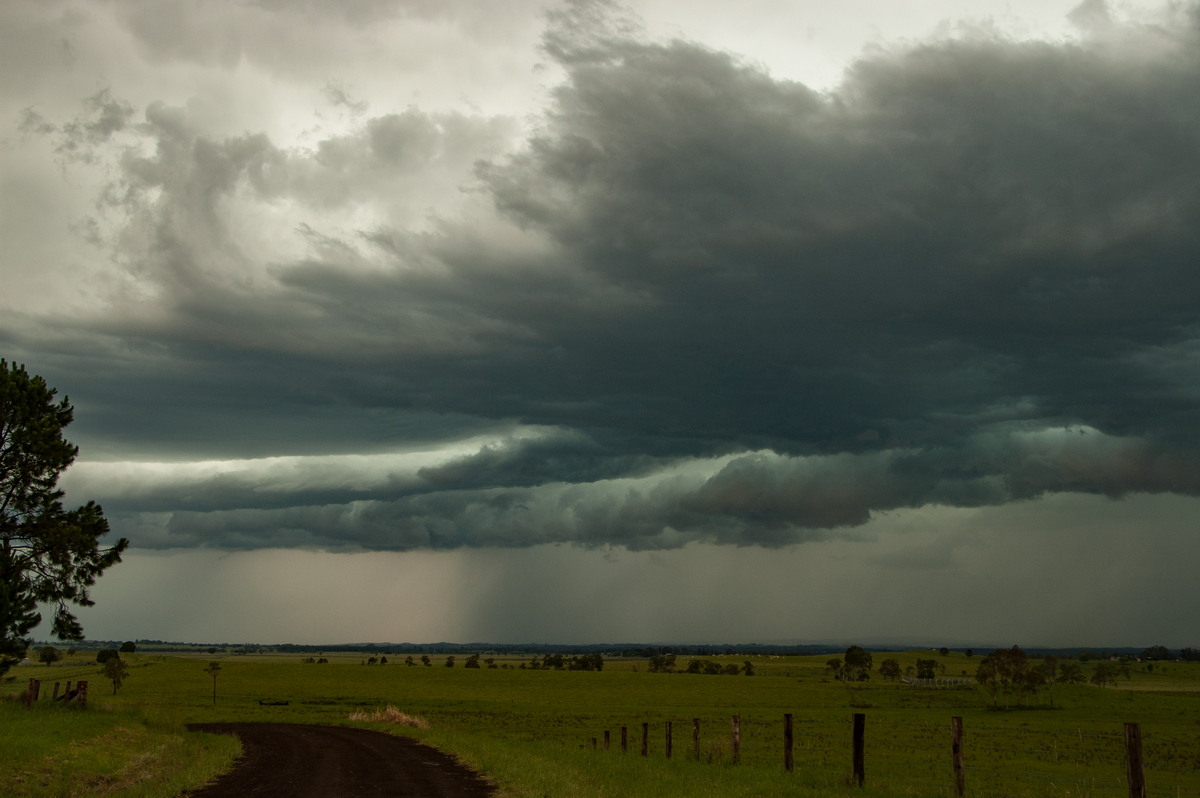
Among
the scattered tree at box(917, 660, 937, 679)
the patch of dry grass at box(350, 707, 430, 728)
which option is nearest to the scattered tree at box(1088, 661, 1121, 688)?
the scattered tree at box(917, 660, 937, 679)

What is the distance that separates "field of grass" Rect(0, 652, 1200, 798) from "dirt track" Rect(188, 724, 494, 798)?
48.2 inches

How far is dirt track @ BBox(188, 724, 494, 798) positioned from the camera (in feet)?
81.4

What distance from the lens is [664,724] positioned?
85.8 m

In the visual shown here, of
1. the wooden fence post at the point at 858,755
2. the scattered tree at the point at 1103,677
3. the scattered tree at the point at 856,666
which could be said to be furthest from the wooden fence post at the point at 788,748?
the scattered tree at the point at 1103,677

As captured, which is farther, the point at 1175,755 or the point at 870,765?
the point at 1175,755

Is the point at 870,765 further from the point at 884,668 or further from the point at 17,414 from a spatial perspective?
the point at 884,668

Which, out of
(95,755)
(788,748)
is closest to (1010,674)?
(788,748)

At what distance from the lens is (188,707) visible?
95062 mm

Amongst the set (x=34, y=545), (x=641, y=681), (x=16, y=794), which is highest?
(x=34, y=545)

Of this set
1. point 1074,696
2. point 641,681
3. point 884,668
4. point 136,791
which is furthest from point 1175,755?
point 884,668

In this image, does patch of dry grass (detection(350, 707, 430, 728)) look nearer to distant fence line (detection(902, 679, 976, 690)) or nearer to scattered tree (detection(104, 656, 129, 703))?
scattered tree (detection(104, 656, 129, 703))

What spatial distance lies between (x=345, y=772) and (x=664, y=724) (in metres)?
60.4

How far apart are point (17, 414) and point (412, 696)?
288ft

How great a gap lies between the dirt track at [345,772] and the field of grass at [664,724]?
1.22 m
